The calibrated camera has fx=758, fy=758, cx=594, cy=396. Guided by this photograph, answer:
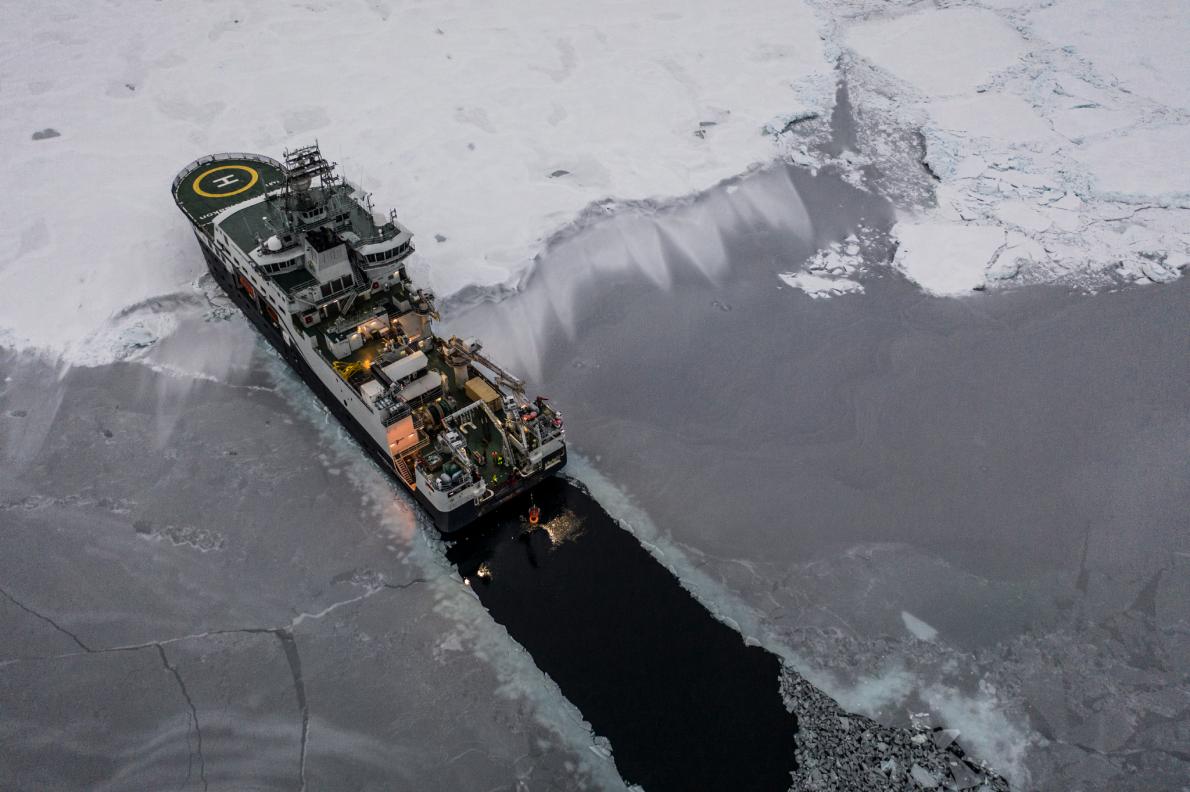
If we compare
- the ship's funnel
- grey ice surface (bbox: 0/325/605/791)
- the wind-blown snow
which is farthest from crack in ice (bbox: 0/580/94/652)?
the ship's funnel

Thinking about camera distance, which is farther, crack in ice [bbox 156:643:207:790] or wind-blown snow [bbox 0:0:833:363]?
wind-blown snow [bbox 0:0:833:363]

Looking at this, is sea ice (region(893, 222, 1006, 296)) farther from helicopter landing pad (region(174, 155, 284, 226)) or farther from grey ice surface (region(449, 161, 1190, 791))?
helicopter landing pad (region(174, 155, 284, 226))

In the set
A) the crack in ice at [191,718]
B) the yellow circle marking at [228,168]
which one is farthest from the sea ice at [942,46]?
the crack in ice at [191,718]

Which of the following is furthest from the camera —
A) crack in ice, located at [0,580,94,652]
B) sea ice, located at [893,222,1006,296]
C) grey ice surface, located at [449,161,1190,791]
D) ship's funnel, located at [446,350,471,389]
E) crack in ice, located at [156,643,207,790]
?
sea ice, located at [893,222,1006,296]

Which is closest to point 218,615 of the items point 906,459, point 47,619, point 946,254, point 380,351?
point 47,619

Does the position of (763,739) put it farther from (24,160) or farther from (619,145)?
(24,160)

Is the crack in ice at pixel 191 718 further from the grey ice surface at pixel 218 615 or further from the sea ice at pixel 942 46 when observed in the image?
the sea ice at pixel 942 46

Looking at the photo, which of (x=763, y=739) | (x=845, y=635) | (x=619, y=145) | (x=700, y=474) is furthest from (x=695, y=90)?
(x=763, y=739)
